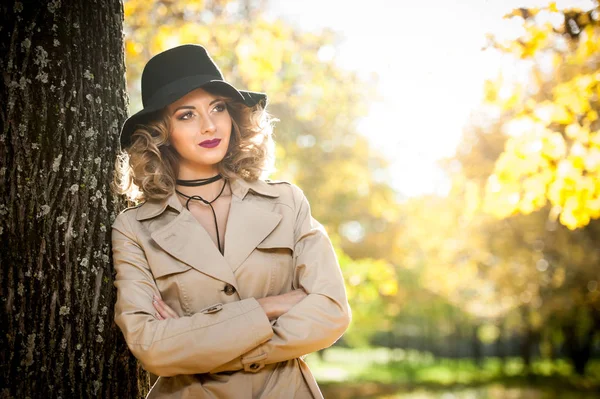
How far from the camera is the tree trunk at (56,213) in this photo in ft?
9.47

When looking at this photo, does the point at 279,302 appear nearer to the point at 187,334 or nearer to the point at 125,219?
the point at 187,334

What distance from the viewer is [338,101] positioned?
1310 centimetres

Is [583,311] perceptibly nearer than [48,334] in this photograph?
No

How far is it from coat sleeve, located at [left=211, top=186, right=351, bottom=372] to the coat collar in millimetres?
310

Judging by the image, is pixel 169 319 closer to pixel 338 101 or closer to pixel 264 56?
pixel 264 56

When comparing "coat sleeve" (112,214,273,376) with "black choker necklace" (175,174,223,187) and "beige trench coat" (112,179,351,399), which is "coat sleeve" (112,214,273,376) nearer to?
"beige trench coat" (112,179,351,399)

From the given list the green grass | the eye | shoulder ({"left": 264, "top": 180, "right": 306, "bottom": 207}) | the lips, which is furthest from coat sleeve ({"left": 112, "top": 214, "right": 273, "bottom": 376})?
the green grass

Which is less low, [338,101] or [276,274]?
[338,101]

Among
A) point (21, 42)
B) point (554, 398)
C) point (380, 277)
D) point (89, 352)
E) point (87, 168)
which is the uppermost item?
point (21, 42)

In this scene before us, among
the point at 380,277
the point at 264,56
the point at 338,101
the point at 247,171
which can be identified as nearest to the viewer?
the point at 247,171

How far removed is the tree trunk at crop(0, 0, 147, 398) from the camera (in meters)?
2.89

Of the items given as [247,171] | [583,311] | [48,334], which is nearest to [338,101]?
[247,171]

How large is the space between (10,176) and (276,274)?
1.37 m

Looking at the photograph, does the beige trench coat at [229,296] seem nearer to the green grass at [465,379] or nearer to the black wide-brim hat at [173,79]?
the black wide-brim hat at [173,79]
